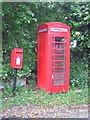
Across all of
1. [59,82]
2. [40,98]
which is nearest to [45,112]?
[40,98]

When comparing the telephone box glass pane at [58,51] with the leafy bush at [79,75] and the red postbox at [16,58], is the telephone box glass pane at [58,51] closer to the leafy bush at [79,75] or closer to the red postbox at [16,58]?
the red postbox at [16,58]

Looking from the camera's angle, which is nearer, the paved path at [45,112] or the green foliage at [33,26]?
the paved path at [45,112]

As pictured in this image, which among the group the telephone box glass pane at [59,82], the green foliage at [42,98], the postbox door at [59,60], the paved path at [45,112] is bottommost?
the paved path at [45,112]

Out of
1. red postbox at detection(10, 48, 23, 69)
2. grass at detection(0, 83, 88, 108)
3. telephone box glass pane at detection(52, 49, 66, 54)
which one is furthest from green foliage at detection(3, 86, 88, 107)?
telephone box glass pane at detection(52, 49, 66, 54)

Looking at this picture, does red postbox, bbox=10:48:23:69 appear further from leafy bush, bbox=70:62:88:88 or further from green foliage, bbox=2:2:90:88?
leafy bush, bbox=70:62:88:88

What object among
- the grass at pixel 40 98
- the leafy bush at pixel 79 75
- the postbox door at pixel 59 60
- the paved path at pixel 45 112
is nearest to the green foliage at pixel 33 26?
the leafy bush at pixel 79 75

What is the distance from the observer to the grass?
4.65m

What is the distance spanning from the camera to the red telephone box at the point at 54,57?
5.29 metres

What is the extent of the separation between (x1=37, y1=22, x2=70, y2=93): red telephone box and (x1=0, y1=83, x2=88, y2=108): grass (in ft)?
0.93

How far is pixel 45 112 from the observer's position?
4109 mm

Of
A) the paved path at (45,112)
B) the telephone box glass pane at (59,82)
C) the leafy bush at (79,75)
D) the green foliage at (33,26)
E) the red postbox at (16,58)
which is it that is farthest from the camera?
the leafy bush at (79,75)

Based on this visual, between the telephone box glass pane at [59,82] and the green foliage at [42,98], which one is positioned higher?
the telephone box glass pane at [59,82]

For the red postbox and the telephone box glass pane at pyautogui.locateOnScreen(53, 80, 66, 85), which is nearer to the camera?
the red postbox

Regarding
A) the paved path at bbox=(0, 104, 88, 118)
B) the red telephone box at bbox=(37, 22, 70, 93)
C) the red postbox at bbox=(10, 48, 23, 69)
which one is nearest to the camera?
the paved path at bbox=(0, 104, 88, 118)
